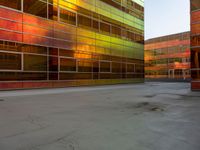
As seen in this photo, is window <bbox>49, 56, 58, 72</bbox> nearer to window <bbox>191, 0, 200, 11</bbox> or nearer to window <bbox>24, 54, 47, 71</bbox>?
window <bbox>24, 54, 47, 71</bbox>

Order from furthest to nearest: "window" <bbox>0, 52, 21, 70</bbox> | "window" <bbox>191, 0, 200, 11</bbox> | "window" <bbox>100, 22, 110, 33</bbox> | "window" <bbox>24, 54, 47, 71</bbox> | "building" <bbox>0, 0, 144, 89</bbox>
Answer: "window" <bbox>100, 22, 110, 33</bbox> < "window" <bbox>24, 54, 47, 71</bbox> < "building" <bbox>0, 0, 144, 89</bbox> < "window" <bbox>191, 0, 200, 11</bbox> < "window" <bbox>0, 52, 21, 70</bbox>

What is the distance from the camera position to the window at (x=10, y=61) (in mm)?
18375

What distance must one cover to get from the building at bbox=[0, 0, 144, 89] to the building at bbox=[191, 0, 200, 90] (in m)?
15.1

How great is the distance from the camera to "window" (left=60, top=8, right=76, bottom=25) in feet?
80.2

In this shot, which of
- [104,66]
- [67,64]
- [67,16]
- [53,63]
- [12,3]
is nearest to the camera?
[12,3]

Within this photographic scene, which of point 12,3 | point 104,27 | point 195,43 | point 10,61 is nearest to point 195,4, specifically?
point 195,43

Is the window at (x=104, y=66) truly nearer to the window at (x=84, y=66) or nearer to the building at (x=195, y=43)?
the window at (x=84, y=66)

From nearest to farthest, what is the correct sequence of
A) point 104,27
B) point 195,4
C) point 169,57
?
1. point 195,4
2. point 104,27
3. point 169,57

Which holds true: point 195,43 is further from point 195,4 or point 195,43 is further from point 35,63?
point 35,63

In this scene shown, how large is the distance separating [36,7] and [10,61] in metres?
7.80

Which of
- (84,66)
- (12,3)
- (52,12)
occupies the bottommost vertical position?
(84,66)

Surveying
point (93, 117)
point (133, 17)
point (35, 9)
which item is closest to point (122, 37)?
point (133, 17)

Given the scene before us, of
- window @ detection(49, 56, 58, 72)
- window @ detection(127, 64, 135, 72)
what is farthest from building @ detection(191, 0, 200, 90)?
window @ detection(127, 64, 135, 72)

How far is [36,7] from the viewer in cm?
2156
